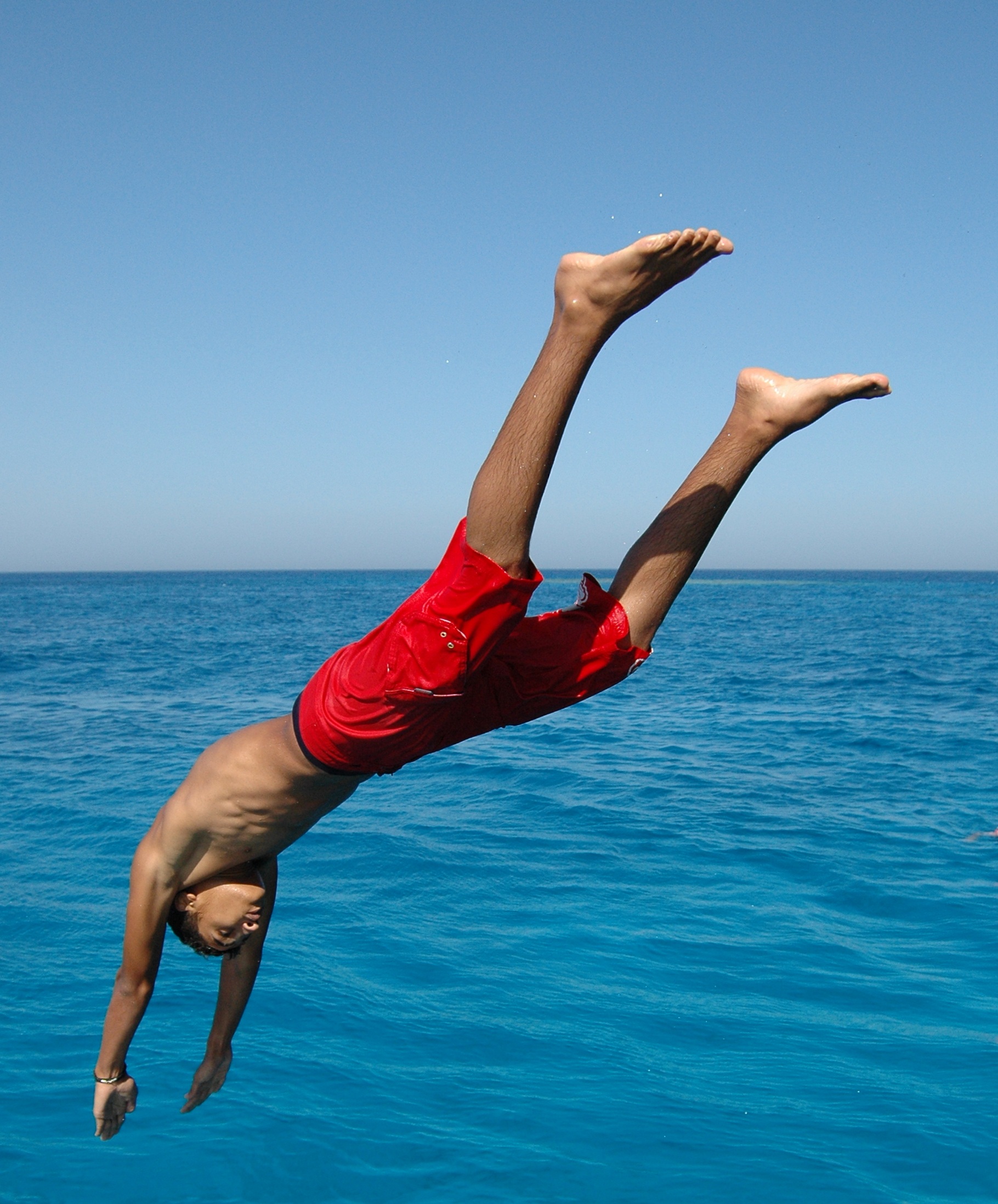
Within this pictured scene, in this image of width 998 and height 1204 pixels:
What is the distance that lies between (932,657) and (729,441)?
26427 mm

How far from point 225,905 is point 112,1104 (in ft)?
3.02

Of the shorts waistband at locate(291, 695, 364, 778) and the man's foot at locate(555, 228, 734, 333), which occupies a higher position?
the man's foot at locate(555, 228, 734, 333)

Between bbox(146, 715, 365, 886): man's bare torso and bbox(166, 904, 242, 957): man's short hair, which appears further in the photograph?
bbox(166, 904, 242, 957): man's short hair

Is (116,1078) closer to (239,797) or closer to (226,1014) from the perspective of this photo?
(226,1014)

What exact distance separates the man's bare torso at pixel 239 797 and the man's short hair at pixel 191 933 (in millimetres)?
216

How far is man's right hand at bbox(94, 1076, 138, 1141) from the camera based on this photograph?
387 cm

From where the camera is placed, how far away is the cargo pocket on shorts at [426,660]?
10.9 feet

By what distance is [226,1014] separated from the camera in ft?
14.3

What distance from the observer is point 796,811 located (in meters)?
11.5

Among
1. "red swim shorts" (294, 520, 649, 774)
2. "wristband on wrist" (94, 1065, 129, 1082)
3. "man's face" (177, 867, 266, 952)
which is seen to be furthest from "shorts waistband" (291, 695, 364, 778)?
"wristband on wrist" (94, 1065, 129, 1082)

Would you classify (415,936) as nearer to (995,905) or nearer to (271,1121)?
(271,1121)

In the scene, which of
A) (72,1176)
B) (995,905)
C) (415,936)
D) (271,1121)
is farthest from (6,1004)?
(995,905)

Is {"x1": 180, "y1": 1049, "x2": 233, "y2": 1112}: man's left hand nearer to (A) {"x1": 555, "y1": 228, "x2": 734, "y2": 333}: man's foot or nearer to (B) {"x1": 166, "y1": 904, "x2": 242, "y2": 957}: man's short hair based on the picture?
(B) {"x1": 166, "y1": 904, "x2": 242, "y2": 957}: man's short hair

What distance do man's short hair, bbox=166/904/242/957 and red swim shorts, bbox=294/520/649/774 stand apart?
1.00 m
